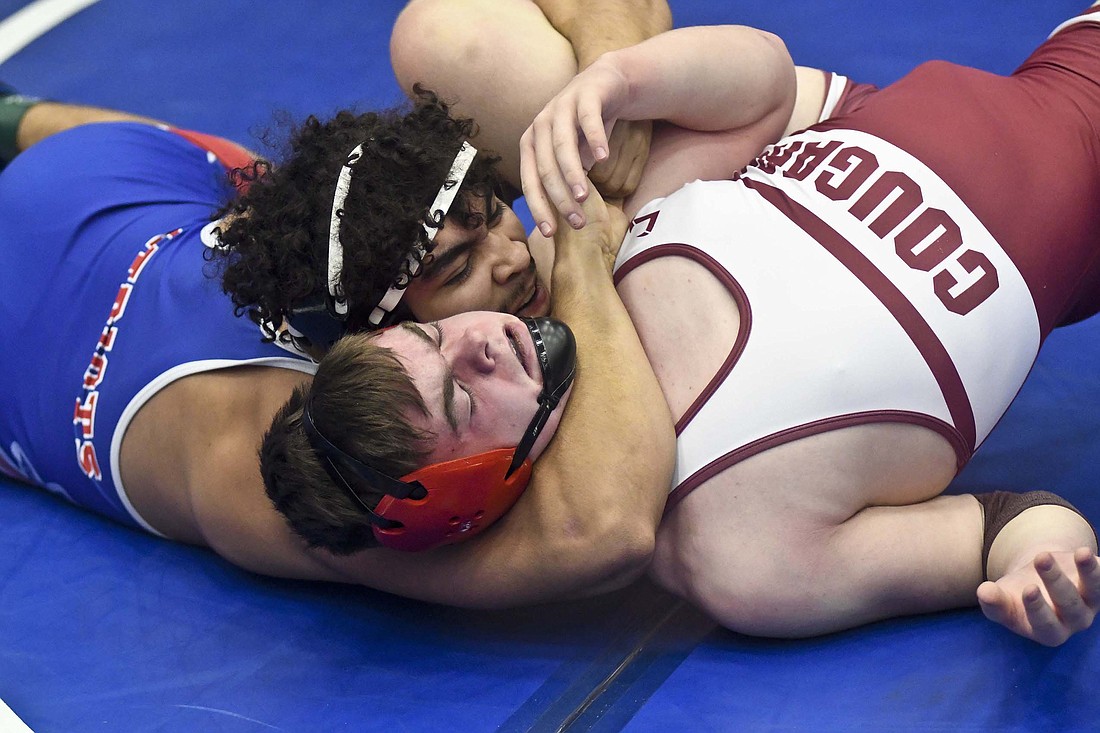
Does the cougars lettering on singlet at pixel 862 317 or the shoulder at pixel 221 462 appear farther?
the shoulder at pixel 221 462

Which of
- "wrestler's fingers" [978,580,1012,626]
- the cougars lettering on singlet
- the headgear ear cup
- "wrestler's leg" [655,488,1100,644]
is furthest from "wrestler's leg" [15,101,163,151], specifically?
"wrestler's fingers" [978,580,1012,626]

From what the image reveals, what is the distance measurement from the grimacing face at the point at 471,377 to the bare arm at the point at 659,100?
162 millimetres

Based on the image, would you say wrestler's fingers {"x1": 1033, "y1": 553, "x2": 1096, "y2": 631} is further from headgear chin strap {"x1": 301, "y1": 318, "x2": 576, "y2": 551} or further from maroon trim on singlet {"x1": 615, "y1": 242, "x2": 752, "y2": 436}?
headgear chin strap {"x1": 301, "y1": 318, "x2": 576, "y2": 551}

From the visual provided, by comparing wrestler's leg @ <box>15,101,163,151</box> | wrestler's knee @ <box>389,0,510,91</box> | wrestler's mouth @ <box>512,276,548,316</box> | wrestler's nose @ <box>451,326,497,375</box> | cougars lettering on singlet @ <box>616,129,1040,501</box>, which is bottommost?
cougars lettering on singlet @ <box>616,129,1040,501</box>

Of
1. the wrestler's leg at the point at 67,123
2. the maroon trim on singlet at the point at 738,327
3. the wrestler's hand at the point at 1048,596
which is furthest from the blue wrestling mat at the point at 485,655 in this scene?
the wrestler's leg at the point at 67,123

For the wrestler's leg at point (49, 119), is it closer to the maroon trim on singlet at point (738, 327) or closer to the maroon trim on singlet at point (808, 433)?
the maroon trim on singlet at point (738, 327)

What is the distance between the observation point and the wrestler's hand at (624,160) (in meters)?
1.77

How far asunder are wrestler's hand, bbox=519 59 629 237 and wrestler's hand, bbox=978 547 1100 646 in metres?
0.68

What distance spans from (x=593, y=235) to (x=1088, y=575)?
0.80 m

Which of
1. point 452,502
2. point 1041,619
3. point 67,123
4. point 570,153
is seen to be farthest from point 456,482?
point 67,123

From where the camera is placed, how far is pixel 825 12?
3061mm

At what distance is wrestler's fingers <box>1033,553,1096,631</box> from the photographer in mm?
1294

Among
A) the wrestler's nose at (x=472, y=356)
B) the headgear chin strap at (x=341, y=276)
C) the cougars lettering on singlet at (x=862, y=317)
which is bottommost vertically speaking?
the cougars lettering on singlet at (x=862, y=317)

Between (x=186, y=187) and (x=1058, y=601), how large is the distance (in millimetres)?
1808
